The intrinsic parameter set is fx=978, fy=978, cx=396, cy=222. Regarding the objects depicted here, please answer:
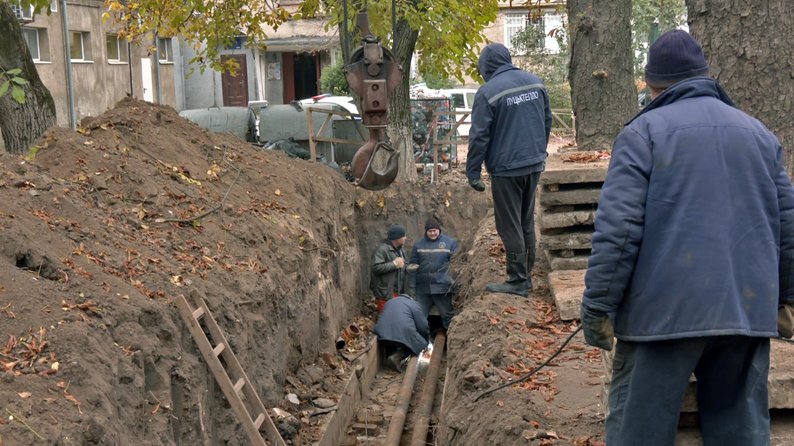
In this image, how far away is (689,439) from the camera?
185 inches

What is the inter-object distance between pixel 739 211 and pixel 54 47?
25.4 m

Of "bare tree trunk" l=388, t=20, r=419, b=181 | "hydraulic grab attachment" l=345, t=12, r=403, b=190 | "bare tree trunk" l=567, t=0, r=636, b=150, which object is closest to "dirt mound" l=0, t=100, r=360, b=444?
"hydraulic grab attachment" l=345, t=12, r=403, b=190

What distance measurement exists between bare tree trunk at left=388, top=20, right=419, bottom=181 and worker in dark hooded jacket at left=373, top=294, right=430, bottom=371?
12.5 ft

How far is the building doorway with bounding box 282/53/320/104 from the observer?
4244 cm

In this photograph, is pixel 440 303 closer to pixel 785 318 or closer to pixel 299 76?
pixel 785 318

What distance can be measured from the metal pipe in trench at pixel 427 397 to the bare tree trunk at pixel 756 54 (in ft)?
20.6

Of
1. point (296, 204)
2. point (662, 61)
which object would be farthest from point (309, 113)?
point (662, 61)

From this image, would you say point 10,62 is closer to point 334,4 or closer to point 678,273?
point 334,4

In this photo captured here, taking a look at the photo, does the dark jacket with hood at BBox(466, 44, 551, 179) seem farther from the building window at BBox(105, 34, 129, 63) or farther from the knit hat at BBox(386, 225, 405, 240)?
the building window at BBox(105, 34, 129, 63)

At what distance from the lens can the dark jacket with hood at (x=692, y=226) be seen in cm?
414

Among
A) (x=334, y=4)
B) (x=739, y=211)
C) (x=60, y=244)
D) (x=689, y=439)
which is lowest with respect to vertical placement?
(x=689, y=439)

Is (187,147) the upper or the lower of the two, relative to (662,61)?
lower

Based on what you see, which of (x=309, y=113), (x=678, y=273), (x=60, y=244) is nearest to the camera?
(x=678, y=273)

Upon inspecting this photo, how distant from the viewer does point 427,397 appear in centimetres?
1277
